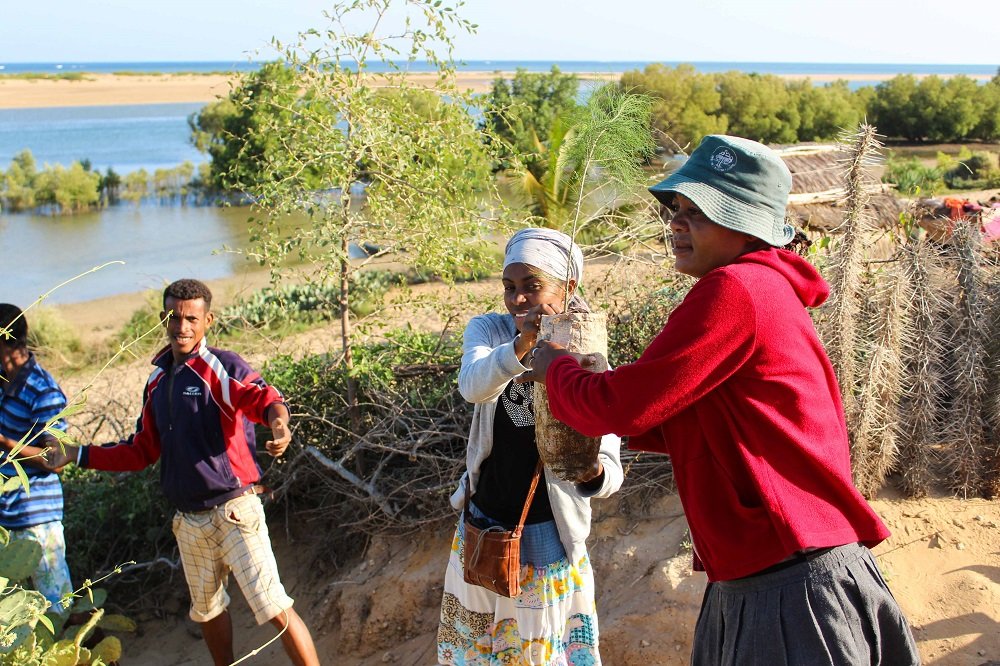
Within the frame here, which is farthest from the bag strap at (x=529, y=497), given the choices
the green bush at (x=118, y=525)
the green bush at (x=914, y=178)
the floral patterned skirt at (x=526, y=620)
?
the green bush at (x=914, y=178)

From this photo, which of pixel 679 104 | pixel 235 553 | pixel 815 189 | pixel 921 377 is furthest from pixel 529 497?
pixel 679 104

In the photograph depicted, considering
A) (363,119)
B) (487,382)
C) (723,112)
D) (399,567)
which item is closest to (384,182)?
(363,119)

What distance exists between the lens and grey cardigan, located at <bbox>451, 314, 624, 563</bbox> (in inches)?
98.9

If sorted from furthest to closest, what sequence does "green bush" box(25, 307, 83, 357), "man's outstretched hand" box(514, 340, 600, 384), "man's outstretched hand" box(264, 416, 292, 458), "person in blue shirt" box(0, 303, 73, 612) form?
"green bush" box(25, 307, 83, 357) → "person in blue shirt" box(0, 303, 73, 612) → "man's outstretched hand" box(264, 416, 292, 458) → "man's outstretched hand" box(514, 340, 600, 384)

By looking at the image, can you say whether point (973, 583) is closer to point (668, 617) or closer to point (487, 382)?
point (668, 617)

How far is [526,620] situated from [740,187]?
5.15 ft

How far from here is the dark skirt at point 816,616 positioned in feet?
5.86

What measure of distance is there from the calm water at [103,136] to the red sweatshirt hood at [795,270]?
40.4 meters

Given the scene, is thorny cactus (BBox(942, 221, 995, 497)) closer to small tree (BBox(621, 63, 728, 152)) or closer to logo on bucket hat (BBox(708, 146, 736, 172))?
small tree (BBox(621, 63, 728, 152))

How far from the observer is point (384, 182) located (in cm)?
466

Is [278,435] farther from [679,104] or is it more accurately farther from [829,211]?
[679,104]

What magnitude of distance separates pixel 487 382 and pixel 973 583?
2.73 m

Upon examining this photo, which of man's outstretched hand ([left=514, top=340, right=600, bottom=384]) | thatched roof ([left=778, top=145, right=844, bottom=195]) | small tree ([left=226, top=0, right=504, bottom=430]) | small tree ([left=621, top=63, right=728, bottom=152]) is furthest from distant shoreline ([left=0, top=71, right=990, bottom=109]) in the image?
man's outstretched hand ([left=514, top=340, right=600, bottom=384])

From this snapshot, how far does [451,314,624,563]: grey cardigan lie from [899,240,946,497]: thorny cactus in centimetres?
239
